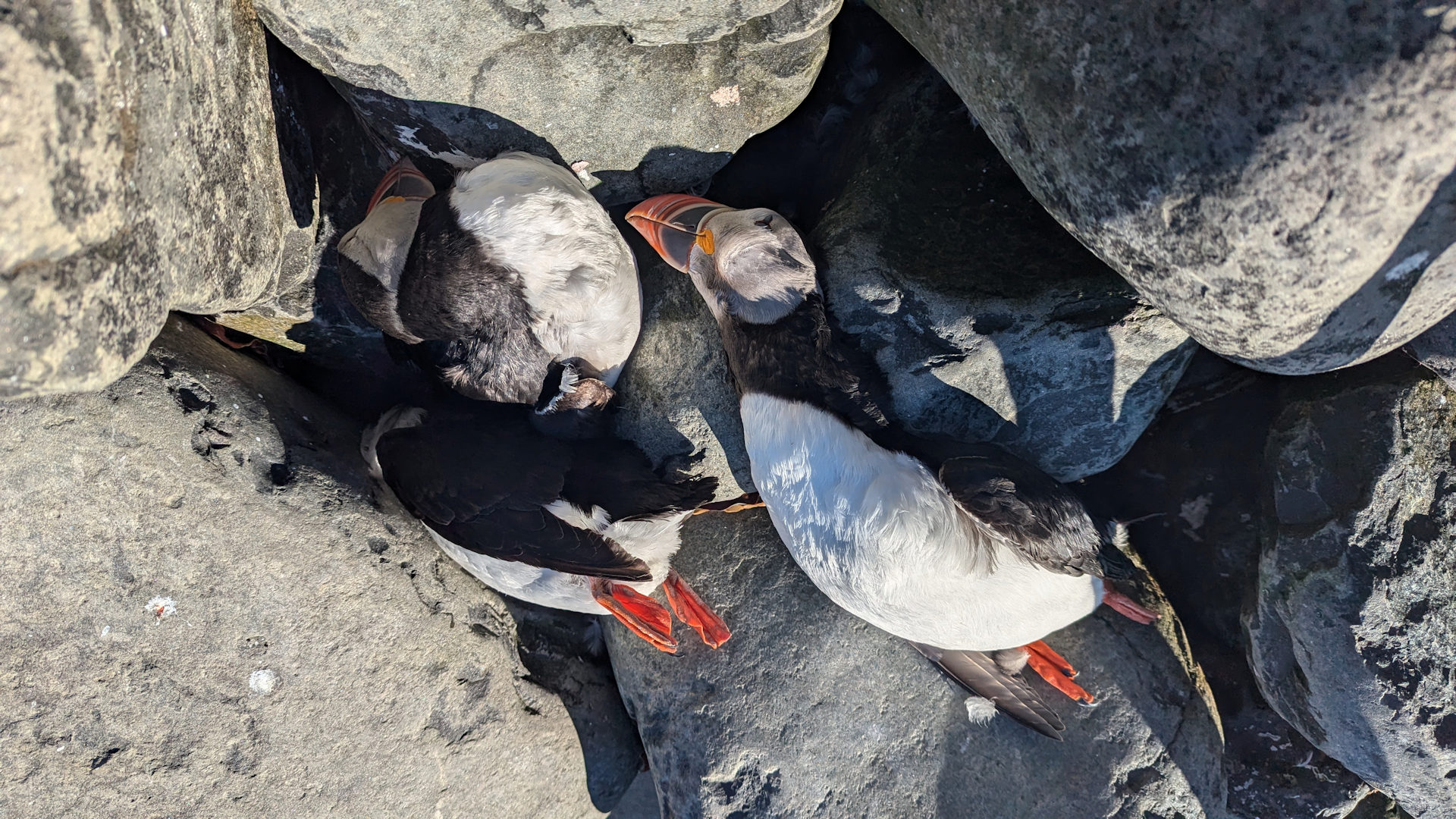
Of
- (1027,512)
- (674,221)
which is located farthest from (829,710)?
(674,221)

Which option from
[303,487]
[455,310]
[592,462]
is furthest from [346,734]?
[455,310]

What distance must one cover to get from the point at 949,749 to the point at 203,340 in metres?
3.41

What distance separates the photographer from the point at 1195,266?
1.85 metres

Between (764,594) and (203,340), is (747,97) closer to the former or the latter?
(764,594)

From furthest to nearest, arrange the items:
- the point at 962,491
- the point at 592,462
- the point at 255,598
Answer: the point at 592,462 < the point at 255,598 < the point at 962,491

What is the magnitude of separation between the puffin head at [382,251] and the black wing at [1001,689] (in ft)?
7.94

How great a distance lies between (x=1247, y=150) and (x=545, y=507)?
246cm

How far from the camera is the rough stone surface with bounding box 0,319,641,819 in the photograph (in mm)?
2584

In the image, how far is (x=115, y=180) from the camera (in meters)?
1.73

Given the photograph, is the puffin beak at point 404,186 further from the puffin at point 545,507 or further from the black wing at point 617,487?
the black wing at point 617,487

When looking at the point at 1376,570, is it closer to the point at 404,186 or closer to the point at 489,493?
the point at 489,493

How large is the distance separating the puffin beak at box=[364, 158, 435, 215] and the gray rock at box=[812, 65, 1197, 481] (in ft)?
5.03

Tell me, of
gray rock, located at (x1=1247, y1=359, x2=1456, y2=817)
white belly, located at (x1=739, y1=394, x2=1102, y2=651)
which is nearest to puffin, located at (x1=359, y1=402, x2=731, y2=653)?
white belly, located at (x1=739, y1=394, x2=1102, y2=651)

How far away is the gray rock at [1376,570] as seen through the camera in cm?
239
